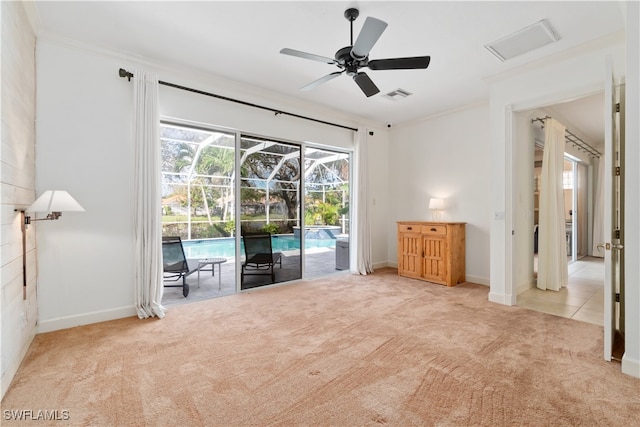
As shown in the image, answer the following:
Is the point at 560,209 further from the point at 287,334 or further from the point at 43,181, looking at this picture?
the point at 43,181

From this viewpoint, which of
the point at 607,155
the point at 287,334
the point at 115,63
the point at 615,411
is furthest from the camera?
the point at 115,63

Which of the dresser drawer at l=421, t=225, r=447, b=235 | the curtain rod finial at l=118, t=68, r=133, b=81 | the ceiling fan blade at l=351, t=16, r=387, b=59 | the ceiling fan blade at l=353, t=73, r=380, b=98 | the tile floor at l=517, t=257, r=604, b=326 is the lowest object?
the tile floor at l=517, t=257, r=604, b=326

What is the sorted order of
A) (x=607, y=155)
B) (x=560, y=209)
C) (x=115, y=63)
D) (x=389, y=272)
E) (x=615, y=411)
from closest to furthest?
1. (x=615, y=411)
2. (x=607, y=155)
3. (x=115, y=63)
4. (x=560, y=209)
5. (x=389, y=272)

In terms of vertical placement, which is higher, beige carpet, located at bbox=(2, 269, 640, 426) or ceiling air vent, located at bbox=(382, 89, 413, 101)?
ceiling air vent, located at bbox=(382, 89, 413, 101)

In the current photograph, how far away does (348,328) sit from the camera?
2.90 m

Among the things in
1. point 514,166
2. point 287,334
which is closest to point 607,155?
point 514,166

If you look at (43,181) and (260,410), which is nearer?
(260,410)

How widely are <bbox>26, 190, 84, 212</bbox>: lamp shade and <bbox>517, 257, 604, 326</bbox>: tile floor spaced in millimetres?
4801

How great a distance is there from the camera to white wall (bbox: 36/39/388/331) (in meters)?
2.83

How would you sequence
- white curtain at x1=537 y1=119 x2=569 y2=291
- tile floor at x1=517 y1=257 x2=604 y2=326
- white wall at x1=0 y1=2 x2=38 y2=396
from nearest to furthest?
white wall at x1=0 y1=2 x2=38 y2=396
tile floor at x1=517 y1=257 x2=604 y2=326
white curtain at x1=537 y1=119 x2=569 y2=291

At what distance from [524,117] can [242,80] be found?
3.87 meters

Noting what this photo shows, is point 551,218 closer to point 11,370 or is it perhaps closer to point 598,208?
point 598,208

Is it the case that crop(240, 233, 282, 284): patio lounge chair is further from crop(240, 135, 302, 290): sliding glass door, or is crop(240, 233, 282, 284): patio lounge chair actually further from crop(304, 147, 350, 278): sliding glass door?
crop(304, 147, 350, 278): sliding glass door

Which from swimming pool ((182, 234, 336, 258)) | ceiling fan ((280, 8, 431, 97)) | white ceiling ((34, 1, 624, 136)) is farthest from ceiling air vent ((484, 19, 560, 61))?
swimming pool ((182, 234, 336, 258))
